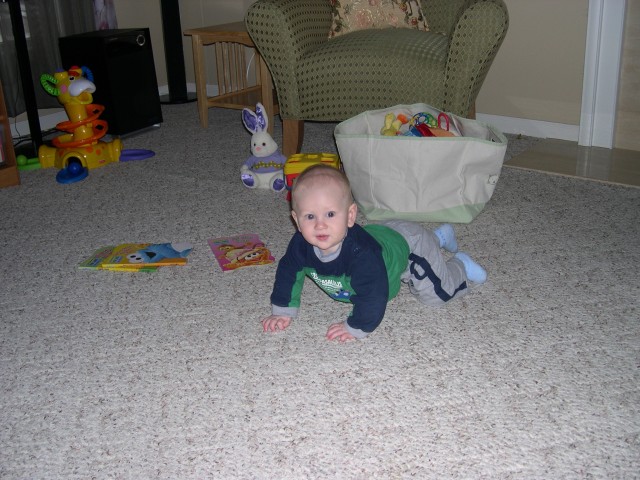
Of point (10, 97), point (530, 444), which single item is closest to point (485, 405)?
point (530, 444)

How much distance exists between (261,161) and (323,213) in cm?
109

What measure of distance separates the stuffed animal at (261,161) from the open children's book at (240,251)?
0.41m

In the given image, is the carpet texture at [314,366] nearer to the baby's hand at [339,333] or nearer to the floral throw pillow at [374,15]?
the baby's hand at [339,333]

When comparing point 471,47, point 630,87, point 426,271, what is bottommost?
point 426,271

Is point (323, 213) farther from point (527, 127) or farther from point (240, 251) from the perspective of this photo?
point (527, 127)

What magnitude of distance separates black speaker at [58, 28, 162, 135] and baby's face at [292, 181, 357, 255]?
6.24ft

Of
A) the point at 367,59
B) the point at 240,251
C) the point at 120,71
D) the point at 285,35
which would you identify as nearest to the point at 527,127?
the point at 367,59

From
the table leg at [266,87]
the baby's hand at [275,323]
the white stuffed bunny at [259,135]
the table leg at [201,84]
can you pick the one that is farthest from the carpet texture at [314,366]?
the table leg at [201,84]

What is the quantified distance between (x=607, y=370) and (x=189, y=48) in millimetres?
3183

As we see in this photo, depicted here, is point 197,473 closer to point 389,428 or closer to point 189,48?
point 389,428

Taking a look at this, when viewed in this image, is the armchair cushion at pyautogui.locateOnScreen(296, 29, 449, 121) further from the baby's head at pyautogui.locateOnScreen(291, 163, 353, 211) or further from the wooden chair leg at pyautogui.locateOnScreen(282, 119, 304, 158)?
the baby's head at pyautogui.locateOnScreen(291, 163, 353, 211)

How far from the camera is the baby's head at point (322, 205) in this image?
1.34 metres

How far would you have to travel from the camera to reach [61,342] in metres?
1.49

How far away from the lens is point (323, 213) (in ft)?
4.40
